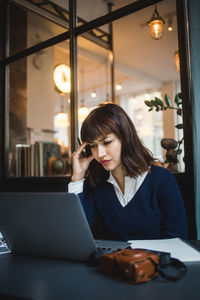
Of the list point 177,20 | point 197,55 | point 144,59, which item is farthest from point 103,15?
point 144,59

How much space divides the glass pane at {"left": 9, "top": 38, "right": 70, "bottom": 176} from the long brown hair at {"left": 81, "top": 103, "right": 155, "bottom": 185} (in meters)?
0.95

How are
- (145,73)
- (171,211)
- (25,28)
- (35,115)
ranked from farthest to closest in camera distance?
(145,73)
(35,115)
(25,28)
(171,211)

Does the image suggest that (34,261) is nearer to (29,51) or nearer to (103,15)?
(103,15)

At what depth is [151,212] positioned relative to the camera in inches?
50.2

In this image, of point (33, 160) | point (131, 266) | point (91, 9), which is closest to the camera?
point (131, 266)

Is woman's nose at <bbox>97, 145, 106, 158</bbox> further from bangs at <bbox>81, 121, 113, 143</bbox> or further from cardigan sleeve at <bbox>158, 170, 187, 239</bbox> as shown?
cardigan sleeve at <bbox>158, 170, 187, 239</bbox>

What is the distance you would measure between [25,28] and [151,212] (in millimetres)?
2544

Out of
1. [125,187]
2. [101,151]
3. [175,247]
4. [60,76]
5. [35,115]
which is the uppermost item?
[60,76]

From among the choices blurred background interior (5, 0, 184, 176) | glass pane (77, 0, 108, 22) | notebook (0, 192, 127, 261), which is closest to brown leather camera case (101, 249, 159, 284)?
notebook (0, 192, 127, 261)

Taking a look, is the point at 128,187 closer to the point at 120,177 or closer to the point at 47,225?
the point at 120,177

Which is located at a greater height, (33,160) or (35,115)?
(35,115)

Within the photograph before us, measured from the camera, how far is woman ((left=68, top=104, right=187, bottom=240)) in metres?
1.25

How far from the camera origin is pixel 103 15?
1.80m

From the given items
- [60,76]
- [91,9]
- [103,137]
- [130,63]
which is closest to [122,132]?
[103,137]
